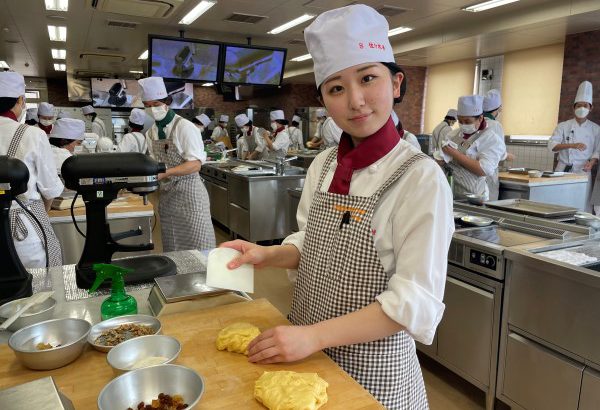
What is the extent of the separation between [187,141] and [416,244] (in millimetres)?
2576

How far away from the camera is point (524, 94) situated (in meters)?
7.71

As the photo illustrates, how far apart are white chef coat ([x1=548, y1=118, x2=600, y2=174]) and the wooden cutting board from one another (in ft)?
20.8

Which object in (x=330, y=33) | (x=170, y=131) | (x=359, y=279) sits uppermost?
(x=330, y=33)

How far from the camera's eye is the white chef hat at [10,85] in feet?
7.22

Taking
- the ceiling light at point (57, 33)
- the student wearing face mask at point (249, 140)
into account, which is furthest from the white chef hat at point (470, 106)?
the ceiling light at point (57, 33)

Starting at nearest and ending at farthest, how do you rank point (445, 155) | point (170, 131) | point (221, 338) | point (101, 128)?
point (221, 338) → point (170, 131) → point (445, 155) → point (101, 128)

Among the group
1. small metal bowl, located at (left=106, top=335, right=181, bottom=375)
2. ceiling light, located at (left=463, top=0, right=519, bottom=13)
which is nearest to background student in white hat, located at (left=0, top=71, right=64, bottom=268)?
small metal bowl, located at (left=106, top=335, right=181, bottom=375)

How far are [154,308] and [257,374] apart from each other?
20.2 inches

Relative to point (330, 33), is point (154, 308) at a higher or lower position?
lower

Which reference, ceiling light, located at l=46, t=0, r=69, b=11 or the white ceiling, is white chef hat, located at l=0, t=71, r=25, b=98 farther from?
ceiling light, located at l=46, t=0, r=69, b=11

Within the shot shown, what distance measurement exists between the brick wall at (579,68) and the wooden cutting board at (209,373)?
691cm

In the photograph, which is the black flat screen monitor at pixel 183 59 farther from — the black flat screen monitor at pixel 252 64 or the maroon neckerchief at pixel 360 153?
the maroon neckerchief at pixel 360 153

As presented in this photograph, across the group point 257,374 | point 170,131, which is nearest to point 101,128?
point 170,131

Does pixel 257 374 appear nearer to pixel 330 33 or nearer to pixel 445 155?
pixel 330 33
